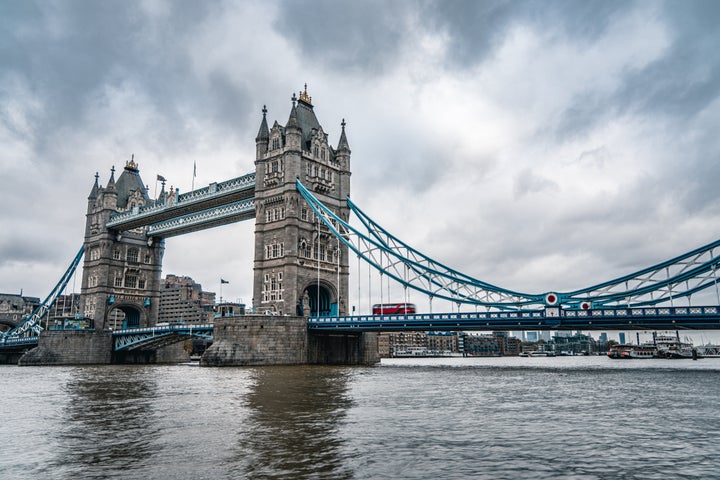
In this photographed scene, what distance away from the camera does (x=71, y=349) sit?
7281cm

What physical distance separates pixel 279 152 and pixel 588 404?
169ft

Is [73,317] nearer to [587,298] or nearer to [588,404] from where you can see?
[587,298]

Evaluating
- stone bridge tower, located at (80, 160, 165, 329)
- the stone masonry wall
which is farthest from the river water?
stone bridge tower, located at (80, 160, 165, 329)

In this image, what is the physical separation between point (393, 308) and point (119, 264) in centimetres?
5001

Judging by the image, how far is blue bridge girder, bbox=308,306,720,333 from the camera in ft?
147

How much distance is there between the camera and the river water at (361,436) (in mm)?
10328

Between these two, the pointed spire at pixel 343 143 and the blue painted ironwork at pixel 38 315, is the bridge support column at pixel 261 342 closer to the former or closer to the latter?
the pointed spire at pixel 343 143

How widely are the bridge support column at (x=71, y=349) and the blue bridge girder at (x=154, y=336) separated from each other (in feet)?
5.61

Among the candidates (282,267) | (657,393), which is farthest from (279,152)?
(657,393)

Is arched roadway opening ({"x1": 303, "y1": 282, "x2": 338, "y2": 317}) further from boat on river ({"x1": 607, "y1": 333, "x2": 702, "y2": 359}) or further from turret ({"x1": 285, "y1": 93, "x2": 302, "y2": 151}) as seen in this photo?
boat on river ({"x1": 607, "y1": 333, "x2": 702, "y2": 359})

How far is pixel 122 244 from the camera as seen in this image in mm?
87062

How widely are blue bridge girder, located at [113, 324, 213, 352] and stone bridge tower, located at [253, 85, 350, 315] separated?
8.97 meters

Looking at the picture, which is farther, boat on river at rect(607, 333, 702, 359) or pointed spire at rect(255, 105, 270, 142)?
boat on river at rect(607, 333, 702, 359)

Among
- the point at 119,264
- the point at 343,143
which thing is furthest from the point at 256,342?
the point at 119,264
